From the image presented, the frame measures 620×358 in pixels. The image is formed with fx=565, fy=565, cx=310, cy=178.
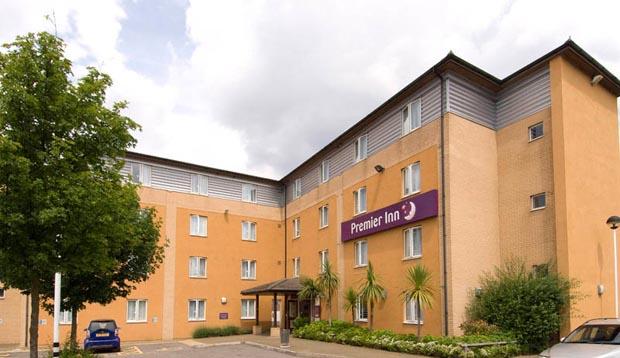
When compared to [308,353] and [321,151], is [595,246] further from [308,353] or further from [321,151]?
[321,151]

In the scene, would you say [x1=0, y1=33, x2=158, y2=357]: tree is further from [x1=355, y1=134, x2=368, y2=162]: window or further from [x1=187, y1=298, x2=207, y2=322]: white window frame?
[x1=187, y1=298, x2=207, y2=322]: white window frame

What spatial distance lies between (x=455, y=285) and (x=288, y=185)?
16.9m

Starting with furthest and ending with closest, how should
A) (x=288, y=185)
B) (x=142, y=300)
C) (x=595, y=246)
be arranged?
(x=288, y=185)
(x=142, y=300)
(x=595, y=246)

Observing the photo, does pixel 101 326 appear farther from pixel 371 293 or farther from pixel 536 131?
pixel 536 131

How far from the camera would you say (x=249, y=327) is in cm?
3052

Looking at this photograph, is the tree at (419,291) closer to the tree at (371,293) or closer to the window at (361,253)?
the tree at (371,293)

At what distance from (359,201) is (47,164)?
16.3m

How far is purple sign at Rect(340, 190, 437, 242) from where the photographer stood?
1917 cm

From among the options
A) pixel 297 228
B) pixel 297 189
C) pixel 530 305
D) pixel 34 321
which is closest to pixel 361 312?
pixel 530 305

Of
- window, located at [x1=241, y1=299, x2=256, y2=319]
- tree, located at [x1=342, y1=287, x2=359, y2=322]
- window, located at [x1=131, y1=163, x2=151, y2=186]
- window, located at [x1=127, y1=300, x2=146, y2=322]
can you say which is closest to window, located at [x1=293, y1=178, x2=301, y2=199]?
window, located at [x1=241, y1=299, x2=256, y2=319]

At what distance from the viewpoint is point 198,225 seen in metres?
30.0

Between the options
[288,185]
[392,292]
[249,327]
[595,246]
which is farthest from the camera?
[288,185]

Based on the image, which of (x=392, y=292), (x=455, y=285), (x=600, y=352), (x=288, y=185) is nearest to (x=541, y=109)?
(x=455, y=285)

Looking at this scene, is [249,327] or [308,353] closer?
[308,353]
